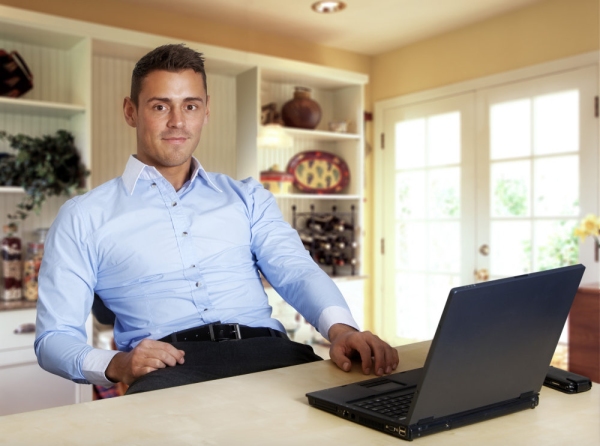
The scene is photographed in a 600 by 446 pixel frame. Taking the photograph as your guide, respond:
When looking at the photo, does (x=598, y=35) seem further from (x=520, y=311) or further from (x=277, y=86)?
(x=520, y=311)

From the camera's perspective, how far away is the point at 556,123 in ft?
11.5

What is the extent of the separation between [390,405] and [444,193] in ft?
11.3

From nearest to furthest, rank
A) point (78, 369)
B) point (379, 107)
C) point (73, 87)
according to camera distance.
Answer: point (78, 369) → point (73, 87) → point (379, 107)

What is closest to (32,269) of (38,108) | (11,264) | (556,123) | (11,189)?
(11,264)

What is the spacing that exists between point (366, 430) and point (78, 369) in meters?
0.73

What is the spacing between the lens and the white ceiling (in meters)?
3.58

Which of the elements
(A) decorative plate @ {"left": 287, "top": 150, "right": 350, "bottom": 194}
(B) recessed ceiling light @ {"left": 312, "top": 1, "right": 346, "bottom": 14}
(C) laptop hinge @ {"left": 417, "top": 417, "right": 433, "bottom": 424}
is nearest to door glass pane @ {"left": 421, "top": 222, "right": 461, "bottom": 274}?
(A) decorative plate @ {"left": 287, "top": 150, "right": 350, "bottom": 194}

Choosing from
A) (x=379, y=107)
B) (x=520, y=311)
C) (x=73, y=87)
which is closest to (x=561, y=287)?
(x=520, y=311)

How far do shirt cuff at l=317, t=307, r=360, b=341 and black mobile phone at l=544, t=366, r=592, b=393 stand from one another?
47 centimetres

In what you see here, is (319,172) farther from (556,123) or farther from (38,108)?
(38,108)

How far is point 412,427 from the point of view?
2.57 ft

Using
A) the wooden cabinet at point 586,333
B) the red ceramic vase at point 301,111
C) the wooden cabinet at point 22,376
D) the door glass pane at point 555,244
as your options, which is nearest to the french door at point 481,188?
the door glass pane at point 555,244

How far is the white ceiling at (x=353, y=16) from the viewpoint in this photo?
3.58 meters

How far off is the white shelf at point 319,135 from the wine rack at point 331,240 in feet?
1.56
